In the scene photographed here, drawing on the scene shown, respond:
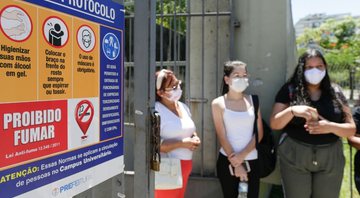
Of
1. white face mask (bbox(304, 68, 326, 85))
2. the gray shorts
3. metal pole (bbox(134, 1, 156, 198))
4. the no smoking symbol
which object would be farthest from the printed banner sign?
white face mask (bbox(304, 68, 326, 85))

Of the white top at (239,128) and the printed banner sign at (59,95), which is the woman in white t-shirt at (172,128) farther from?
the printed banner sign at (59,95)

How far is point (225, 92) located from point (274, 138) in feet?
3.21

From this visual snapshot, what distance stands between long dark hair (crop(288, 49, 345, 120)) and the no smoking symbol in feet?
8.20

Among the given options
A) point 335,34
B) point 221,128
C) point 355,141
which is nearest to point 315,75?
point 355,141

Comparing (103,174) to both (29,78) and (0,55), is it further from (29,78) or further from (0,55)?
(0,55)

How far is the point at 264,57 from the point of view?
168 inches

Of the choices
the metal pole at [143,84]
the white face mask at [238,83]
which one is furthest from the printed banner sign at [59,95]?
the white face mask at [238,83]

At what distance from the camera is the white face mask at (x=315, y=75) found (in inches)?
136

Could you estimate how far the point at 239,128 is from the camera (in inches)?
136

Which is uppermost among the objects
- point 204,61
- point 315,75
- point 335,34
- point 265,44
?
point 335,34

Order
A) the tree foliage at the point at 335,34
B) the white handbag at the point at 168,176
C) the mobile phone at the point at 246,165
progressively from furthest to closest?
the tree foliage at the point at 335,34 < the mobile phone at the point at 246,165 < the white handbag at the point at 168,176

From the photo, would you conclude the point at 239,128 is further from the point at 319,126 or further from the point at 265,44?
the point at 265,44

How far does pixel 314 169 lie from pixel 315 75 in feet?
2.83

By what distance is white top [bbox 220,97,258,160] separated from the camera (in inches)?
135
